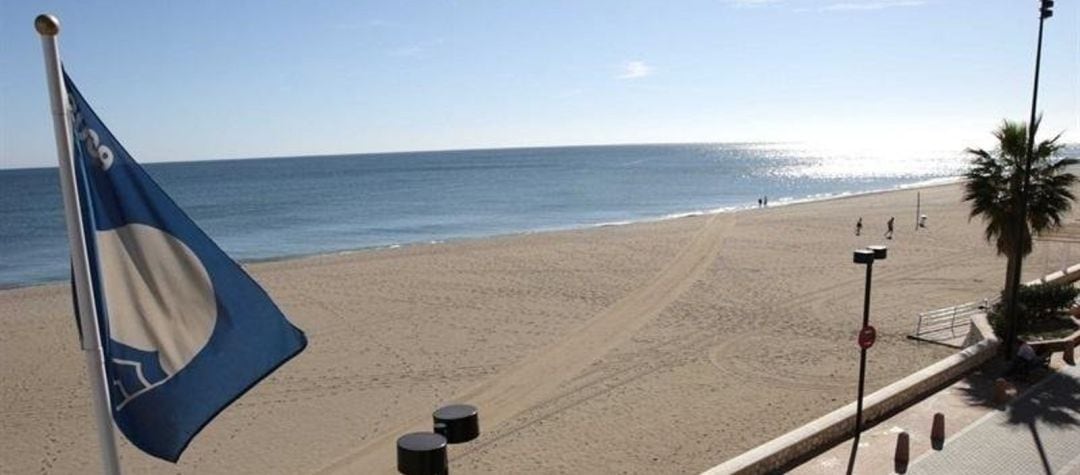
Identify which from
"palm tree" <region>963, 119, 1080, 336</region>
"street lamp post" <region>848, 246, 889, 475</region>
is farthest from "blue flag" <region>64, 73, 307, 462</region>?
"palm tree" <region>963, 119, 1080, 336</region>

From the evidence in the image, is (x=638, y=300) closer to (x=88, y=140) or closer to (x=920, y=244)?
(x=920, y=244)

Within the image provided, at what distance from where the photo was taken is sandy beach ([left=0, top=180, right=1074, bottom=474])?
43.8ft

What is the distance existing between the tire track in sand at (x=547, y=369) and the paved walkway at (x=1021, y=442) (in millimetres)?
7358

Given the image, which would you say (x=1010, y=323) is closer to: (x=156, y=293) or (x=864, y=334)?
(x=864, y=334)

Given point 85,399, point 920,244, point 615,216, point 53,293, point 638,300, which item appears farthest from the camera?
point 615,216

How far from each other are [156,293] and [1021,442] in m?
10.8

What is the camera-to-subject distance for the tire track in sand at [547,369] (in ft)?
43.5

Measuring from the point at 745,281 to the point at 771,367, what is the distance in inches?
411

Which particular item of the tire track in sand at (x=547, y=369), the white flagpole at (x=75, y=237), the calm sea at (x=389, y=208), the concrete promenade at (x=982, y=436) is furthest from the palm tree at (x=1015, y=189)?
the calm sea at (x=389, y=208)

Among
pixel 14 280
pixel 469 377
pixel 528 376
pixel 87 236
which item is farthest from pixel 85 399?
pixel 14 280

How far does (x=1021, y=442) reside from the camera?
34.7 feet

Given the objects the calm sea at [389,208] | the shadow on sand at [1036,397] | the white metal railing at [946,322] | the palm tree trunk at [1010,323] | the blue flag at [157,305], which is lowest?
the calm sea at [389,208]

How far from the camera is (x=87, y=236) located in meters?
4.47

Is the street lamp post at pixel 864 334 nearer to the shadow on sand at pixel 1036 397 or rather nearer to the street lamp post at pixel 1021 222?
the shadow on sand at pixel 1036 397
